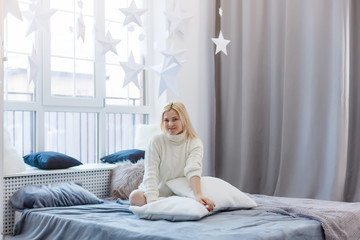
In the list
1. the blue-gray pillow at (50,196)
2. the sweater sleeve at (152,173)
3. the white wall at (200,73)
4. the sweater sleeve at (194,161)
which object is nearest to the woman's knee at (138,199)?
the sweater sleeve at (152,173)

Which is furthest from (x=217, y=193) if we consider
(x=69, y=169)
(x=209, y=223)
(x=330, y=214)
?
(x=69, y=169)

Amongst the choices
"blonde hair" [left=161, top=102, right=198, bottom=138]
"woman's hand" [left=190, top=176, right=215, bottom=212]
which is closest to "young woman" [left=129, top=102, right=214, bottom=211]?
"blonde hair" [left=161, top=102, right=198, bottom=138]

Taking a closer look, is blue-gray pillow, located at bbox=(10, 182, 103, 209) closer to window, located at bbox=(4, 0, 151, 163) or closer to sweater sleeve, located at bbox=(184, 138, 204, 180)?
window, located at bbox=(4, 0, 151, 163)

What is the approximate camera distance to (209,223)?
84.8 inches

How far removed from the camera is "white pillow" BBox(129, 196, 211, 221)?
2.21m

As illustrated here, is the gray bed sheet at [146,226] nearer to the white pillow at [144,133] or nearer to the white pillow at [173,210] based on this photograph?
the white pillow at [173,210]

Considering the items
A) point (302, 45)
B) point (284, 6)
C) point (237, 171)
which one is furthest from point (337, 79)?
point (237, 171)

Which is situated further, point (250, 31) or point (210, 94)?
point (210, 94)

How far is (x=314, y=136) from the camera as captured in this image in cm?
367

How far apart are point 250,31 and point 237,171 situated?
1293 mm

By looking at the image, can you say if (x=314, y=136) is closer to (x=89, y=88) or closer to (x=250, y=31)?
(x=250, y=31)

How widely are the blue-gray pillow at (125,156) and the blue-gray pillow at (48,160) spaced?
1.47 feet

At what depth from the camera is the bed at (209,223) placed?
196cm

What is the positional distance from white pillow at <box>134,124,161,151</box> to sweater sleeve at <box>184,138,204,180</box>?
1.23 m
